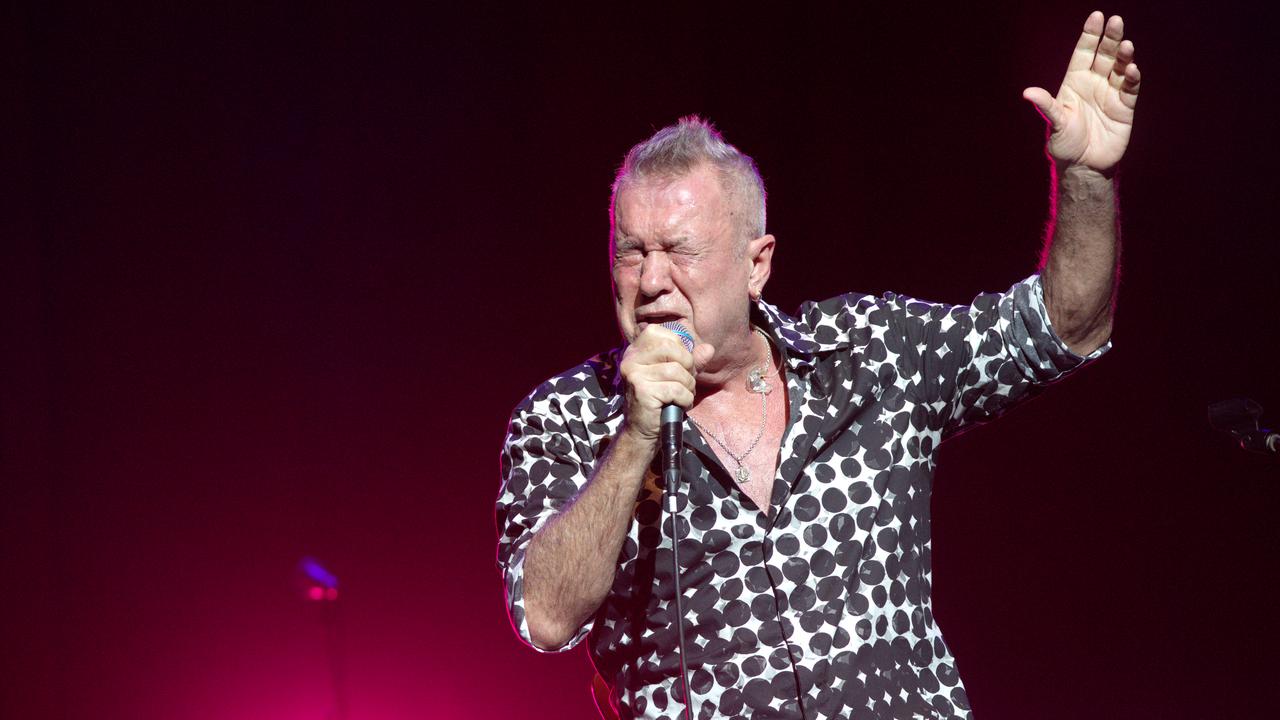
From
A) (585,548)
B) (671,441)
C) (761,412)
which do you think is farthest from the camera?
(761,412)

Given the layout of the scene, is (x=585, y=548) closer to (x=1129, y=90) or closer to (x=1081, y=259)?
(x=1081, y=259)

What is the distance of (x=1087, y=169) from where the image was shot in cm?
208

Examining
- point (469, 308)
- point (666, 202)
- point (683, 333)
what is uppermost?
point (469, 308)

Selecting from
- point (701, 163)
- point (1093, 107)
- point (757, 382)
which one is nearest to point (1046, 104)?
point (1093, 107)

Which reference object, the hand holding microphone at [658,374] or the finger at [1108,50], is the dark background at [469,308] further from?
the hand holding microphone at [658,374]

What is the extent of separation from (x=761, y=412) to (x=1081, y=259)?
0.71 metres

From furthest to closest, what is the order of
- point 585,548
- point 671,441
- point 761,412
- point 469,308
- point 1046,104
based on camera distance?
point 469,308
point 761,412
point 1046,104
point 585,548
point 671,441

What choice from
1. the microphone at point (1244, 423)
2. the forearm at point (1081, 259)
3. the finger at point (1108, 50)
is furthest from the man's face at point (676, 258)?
the microphone at point (1244, 423)

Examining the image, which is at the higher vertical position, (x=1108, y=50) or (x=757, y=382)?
(x=1108, y=50)

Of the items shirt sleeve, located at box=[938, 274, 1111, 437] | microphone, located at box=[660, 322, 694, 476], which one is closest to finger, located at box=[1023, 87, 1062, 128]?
shirt sleeve, located at box=[938, 274, 1111, 437]

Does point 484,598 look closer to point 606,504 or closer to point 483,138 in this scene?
point 483,138

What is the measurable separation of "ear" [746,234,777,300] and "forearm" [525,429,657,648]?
66cm

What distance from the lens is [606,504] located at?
74.4 inches

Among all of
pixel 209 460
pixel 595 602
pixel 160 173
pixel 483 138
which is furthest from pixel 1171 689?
pixel 160 173
